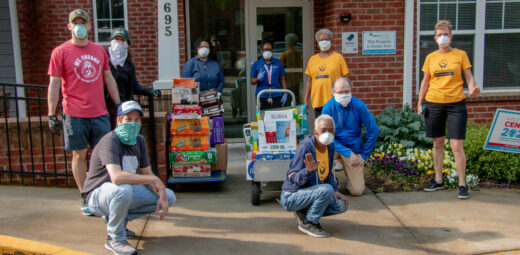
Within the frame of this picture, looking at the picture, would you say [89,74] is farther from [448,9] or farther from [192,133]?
[448,9]

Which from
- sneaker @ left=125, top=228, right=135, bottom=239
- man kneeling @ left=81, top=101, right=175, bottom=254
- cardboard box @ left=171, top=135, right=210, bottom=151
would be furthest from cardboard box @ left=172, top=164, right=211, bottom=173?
man kneeling @ left=81, top=101, right=175, bottom=254

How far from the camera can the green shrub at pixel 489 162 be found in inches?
250

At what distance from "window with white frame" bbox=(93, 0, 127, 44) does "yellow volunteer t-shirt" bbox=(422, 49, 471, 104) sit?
17.3 feet

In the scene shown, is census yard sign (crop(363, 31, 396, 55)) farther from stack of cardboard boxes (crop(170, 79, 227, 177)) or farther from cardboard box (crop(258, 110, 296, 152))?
stack of cardboard boxes (crop(170, 79, 227, 177))

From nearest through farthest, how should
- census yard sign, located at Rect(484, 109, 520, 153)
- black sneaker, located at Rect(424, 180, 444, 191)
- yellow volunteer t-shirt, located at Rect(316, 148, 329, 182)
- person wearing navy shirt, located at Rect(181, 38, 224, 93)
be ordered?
yellow volunteer t-shirt, located at Rect(316, 148, 329, 182) < black sneaker, located at Rect(424, 180, 444, 191) < census yard sign, located at Rect(484, 109, 520, 153) < person wearing navy shirt, located at Rect(181, 38, 224, 93)

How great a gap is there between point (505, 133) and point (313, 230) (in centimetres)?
308

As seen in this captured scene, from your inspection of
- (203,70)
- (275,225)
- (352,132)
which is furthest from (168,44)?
(275,225)

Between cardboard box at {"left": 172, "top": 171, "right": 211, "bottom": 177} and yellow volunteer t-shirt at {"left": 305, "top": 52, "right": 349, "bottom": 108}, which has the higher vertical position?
yellow volunteer t-shirt at {"left": 305, "top": 52, "right": 349, "bottom": 108}

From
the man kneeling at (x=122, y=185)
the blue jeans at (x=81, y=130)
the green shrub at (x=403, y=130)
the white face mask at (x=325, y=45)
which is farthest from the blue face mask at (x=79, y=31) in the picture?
the green shrub at (x=403, y=130)

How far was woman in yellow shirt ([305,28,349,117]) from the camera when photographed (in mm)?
6531

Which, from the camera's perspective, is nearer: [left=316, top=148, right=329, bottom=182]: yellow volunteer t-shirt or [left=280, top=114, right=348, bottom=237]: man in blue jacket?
[left=280, top=114, right=348, bottom=237]: man in blue jacket

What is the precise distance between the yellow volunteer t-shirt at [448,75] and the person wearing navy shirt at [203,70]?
9.01ft

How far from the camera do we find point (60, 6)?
8555 mm

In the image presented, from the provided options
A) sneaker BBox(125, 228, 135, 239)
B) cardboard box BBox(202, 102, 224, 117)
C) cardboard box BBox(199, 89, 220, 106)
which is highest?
cardboard box BBox(199, 89, 220, 106)
